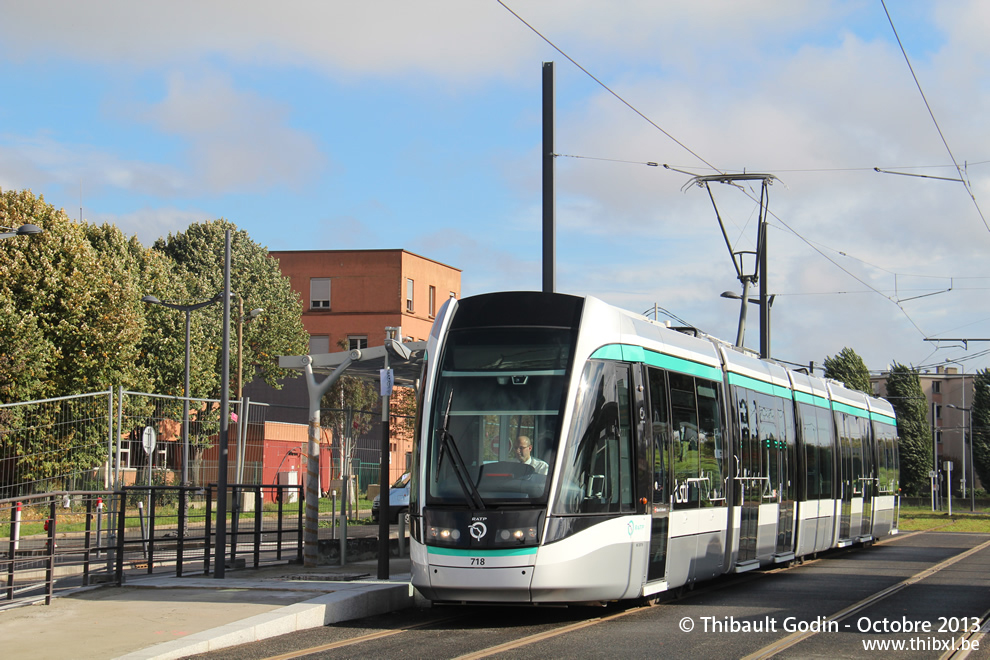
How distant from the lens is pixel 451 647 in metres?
9.71

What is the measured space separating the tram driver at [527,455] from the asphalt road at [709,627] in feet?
4.95

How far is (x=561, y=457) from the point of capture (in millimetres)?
11078

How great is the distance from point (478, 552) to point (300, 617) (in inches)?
69.4

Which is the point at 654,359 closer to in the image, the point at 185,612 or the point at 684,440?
the point at 684,440

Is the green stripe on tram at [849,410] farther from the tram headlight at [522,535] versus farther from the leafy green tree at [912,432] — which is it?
the leafy green tree at [912,432]

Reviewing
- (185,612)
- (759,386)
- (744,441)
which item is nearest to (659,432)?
(744,441)

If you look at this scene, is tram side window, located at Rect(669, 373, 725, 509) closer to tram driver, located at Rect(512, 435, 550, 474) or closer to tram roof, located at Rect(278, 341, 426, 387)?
tram driver, located at Rect(512, 435, 550, 474)

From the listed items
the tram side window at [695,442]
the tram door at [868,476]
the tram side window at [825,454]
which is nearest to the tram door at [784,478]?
the tram side window at [825,454]

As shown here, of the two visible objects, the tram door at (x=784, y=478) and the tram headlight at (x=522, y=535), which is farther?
the tram door at (x=784, y=478)

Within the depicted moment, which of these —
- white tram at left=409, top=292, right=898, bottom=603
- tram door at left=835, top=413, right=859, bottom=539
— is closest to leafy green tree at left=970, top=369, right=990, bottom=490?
tram door at left=835, top=413, right=859, bottom=539

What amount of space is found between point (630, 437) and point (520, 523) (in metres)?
1.79

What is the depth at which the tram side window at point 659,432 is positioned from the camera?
1252 centimetres

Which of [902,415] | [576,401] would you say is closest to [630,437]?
[576,401]

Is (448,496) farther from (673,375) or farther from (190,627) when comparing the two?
(673,375)
